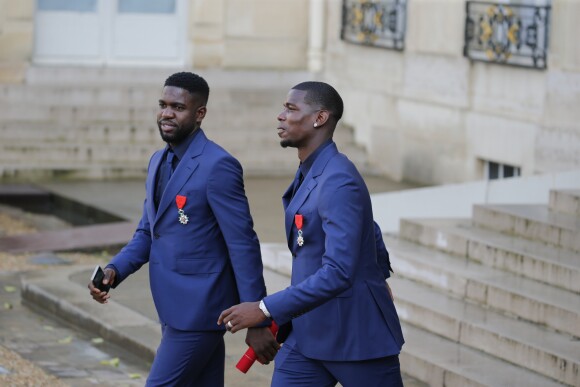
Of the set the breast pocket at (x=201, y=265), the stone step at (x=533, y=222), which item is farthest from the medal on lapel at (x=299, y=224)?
the stone step at (x=533, y=222)

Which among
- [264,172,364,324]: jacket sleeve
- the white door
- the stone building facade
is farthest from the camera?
the white door

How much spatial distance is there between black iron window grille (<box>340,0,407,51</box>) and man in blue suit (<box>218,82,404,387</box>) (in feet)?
38.4

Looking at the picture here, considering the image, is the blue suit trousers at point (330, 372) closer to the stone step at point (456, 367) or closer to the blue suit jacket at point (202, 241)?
the blue suit jacket at point (202, 241)

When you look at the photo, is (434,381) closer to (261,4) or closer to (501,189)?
(501,189)

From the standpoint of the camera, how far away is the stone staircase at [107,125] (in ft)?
56.6

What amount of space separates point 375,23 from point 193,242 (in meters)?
12.0

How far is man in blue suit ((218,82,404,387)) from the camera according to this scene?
5.27 m

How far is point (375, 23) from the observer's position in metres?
17.8

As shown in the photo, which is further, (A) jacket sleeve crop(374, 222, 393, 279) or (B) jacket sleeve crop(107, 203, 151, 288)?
(B) jacket sleeve crop(107, 203, 151, 288)

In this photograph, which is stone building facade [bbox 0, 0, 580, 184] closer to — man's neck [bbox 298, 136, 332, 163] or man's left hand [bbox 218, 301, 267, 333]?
man's neck [bbox 298, 136, 332, 163]

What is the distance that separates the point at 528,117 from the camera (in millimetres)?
14594

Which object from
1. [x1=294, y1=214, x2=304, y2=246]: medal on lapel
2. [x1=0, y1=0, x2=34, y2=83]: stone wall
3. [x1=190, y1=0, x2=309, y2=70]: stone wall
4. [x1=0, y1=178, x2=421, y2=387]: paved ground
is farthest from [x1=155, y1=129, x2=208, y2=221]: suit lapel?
[x1=190, y1=0, x2=309, y2=70]: stone wall

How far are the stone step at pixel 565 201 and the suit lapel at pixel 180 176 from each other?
4701 millimetres

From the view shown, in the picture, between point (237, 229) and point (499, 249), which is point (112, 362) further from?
point (237, 229)
